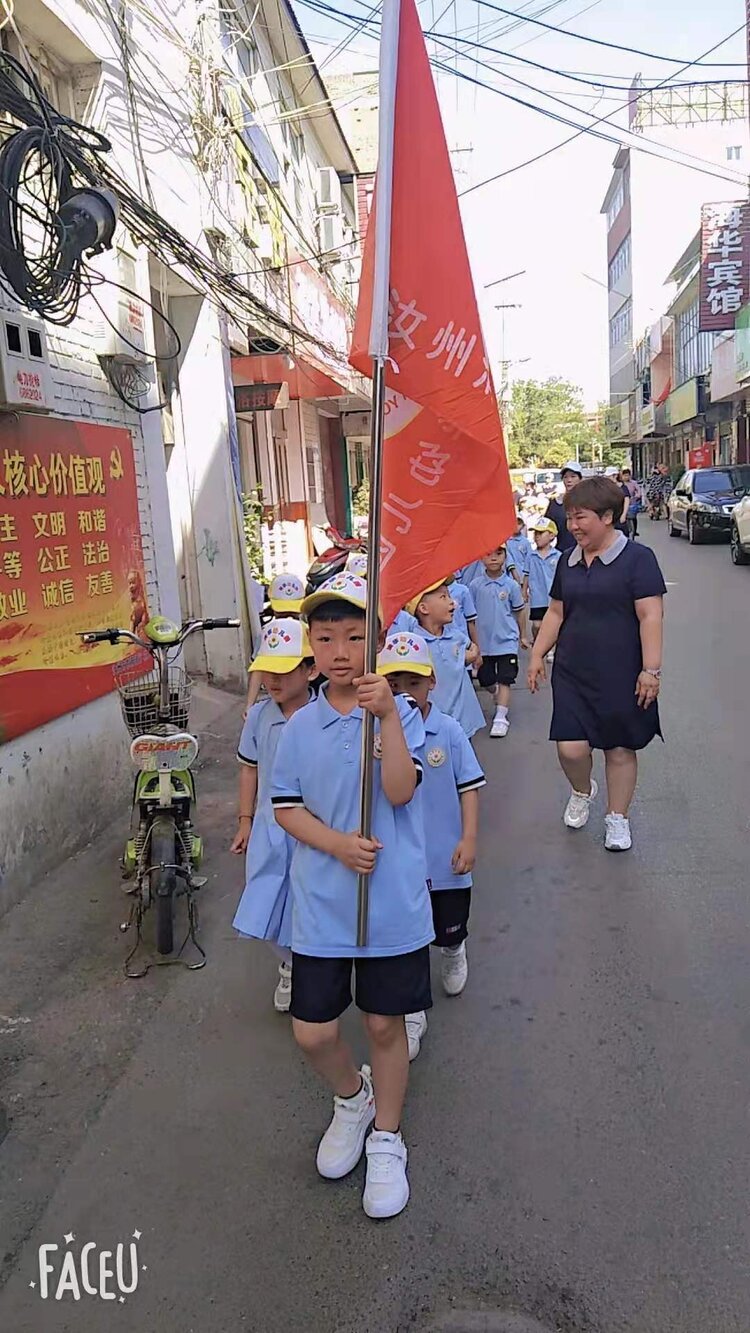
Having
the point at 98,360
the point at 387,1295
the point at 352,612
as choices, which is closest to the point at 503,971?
the point at 387,1295

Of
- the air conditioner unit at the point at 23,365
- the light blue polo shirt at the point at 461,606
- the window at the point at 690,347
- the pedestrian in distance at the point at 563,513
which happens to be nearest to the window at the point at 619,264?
the window at the point at 690,347

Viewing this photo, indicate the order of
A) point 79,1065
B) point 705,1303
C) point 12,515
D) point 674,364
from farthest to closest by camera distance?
point 674,364 < point 12,515 < point 79,1065 < point 705,1303

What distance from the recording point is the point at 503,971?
3.88 m

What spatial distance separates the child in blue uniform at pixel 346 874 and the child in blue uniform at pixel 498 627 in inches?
190

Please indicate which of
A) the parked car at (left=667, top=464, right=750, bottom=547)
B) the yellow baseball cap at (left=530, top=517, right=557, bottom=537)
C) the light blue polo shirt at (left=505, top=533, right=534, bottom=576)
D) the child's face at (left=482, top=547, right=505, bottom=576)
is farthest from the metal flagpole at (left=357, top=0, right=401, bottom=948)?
the parked car at (left=667, top=464, right=750, bottom=547)

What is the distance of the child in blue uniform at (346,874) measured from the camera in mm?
2525

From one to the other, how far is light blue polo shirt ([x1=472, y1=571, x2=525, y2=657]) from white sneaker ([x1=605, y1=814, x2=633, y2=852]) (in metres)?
2.57

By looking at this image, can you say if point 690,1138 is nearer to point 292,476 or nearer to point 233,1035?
point 233,1035

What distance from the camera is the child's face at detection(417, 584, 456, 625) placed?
190 inches

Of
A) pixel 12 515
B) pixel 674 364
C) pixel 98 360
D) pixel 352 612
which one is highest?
pixel 674 364

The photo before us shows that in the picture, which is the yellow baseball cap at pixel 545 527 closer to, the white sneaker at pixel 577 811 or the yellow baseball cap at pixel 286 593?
the yellow baseball cap at pixel 286 593

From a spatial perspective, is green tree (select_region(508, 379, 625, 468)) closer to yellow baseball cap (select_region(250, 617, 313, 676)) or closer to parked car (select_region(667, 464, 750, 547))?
parked car (select_region(667, 464, 750, 547))

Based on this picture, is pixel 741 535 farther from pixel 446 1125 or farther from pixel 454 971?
pixel 446 1125

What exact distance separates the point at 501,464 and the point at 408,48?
103 cm
